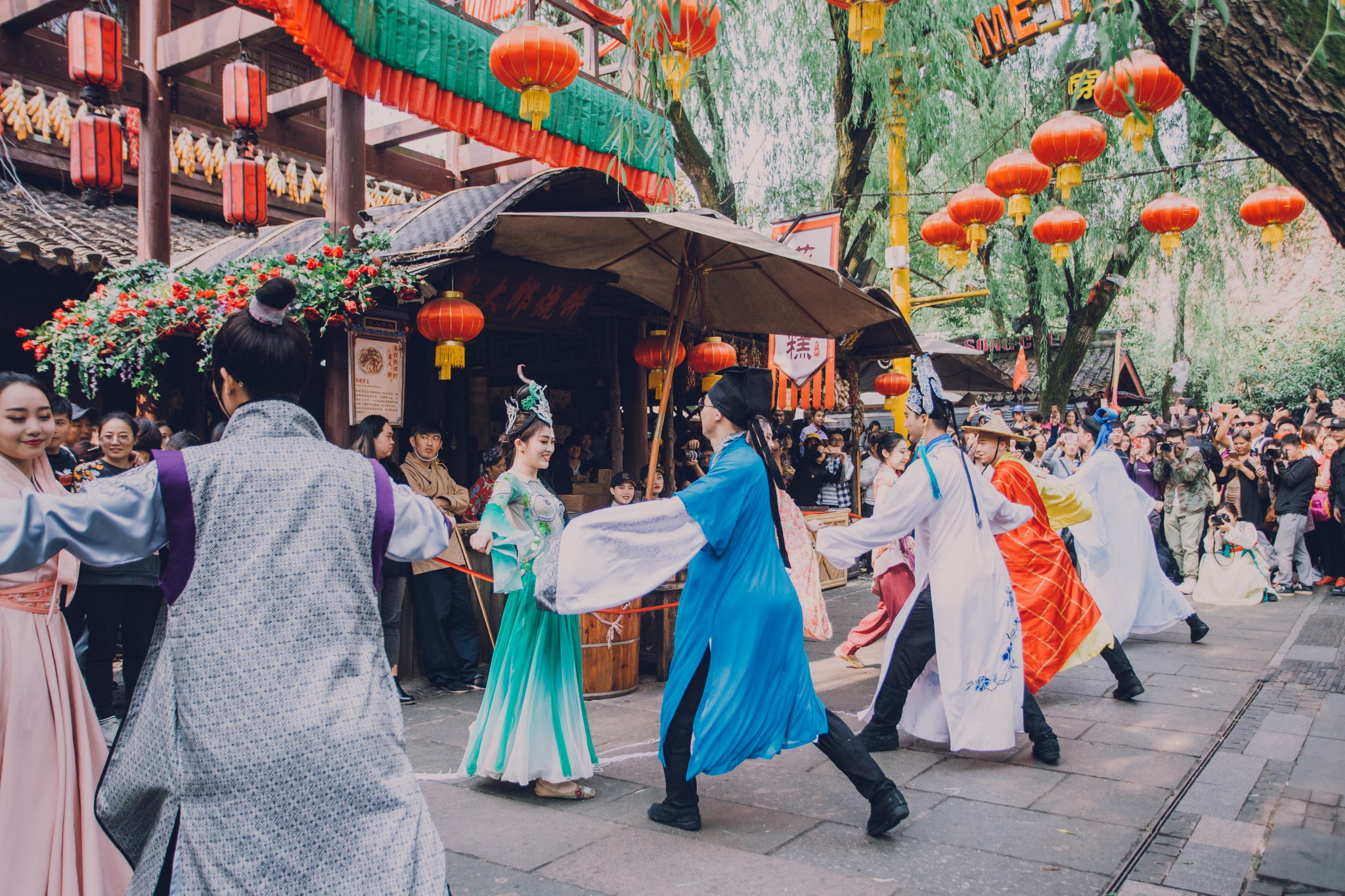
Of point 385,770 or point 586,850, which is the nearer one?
point 385,770

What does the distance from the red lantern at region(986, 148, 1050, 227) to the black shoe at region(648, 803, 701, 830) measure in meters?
6.32

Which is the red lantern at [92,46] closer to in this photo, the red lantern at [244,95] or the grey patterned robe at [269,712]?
the red lantern at [244,95]

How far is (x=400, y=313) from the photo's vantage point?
22.6 feet

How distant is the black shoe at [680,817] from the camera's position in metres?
3.82

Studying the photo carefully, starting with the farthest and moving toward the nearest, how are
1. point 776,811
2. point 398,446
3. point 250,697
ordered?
point 398,446, point 776,811, point 250,697

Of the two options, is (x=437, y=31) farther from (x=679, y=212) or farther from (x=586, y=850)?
(x=586, y=850)

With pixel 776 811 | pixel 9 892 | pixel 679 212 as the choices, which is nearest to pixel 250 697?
pixel 9 892

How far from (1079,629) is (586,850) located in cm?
315

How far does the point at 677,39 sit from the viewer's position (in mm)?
3877

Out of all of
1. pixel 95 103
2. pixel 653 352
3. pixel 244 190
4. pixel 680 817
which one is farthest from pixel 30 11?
pixel 680 817

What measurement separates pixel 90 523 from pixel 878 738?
397cm

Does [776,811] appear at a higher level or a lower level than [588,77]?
lower

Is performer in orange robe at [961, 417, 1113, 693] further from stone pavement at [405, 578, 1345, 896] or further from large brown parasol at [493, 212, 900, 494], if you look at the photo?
large brown parasol at [493, 212, 900, 494]

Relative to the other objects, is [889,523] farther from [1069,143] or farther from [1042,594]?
[1069,143]
